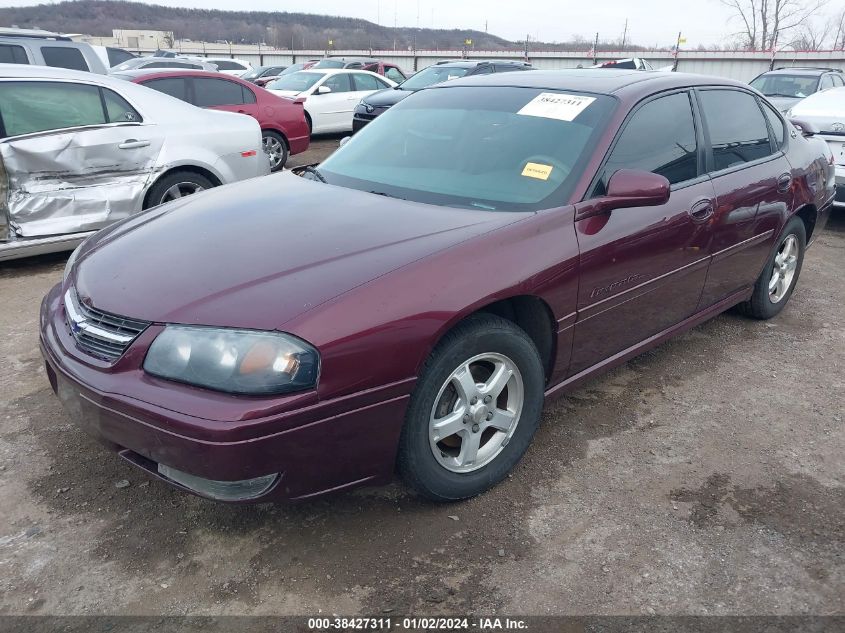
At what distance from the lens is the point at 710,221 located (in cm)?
336

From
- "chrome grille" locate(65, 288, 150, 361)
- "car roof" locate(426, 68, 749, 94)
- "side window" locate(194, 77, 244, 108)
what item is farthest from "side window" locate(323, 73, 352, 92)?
"chrome grille" locate(65, 288, 150, 361)

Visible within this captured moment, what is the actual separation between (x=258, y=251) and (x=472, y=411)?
0.98 m

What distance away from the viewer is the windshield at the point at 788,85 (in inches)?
488

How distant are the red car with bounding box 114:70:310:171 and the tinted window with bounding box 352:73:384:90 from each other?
421cm

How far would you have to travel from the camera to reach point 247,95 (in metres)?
9.00

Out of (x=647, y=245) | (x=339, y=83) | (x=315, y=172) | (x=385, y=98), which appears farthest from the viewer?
(x=339, y=83)

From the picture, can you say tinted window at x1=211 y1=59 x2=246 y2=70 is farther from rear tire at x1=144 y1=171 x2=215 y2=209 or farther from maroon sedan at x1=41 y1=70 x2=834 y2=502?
maroon sedan at x1=41 y1=70 x2=834 y2=502

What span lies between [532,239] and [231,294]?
114cm

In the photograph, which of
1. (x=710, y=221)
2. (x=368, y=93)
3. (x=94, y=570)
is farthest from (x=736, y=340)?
(x=368, y=93)

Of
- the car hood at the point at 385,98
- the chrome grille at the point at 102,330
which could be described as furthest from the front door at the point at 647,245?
the car hood at the point at 385,98

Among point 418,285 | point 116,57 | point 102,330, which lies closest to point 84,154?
point 102,330

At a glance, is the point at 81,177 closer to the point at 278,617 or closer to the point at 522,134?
the point at 522,134

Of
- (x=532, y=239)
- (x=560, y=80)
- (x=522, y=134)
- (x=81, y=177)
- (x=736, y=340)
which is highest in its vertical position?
(x=560, y=80)

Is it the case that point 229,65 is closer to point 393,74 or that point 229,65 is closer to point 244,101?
point 393,74
